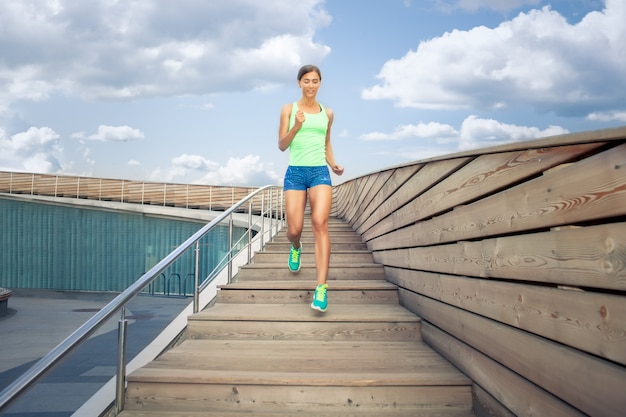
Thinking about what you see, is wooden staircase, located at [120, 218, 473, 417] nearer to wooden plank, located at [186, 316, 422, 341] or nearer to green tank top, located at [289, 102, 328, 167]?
wooden plank, located at [186, 316, 422, 341]

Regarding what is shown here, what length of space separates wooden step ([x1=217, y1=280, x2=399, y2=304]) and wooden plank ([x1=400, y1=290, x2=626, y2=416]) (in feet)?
4.28

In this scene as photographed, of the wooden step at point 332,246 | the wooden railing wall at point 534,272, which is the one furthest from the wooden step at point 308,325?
the wooden step at point 332,246

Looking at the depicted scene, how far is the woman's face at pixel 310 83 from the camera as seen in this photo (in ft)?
9.82

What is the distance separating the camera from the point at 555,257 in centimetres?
153

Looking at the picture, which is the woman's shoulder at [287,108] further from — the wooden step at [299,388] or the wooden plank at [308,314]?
the wooden step at [299,388]

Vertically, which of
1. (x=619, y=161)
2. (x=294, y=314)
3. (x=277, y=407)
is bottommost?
(x=277, y=407)

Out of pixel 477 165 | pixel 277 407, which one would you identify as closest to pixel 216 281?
pixel 277 407

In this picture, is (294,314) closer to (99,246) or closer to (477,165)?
(477,165)

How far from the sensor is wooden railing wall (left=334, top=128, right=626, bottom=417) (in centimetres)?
128

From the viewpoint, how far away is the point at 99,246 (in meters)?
18.2

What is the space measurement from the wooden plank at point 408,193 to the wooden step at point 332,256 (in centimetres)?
26

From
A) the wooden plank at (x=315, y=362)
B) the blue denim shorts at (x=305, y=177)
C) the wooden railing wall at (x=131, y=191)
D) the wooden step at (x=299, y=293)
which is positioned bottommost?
the wooden plank at (x=315, y=362)

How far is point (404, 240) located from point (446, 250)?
92cm

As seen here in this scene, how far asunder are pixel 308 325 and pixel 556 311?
181cm
